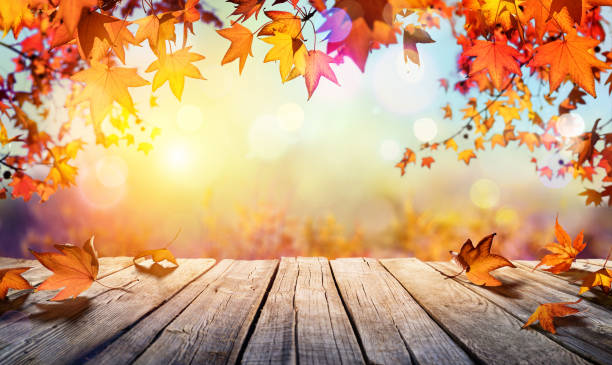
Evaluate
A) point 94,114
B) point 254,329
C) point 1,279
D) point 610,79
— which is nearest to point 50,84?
point 1,279

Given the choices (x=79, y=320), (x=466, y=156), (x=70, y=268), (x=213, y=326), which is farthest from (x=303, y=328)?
(x=466, y=156)

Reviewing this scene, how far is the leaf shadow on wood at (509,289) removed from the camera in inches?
53.6

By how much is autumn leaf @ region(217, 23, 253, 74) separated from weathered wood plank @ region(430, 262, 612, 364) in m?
1.24

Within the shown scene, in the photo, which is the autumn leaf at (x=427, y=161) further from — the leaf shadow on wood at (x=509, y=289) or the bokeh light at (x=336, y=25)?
the bokeh light at (x=336, y=25)

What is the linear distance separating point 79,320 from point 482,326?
1313mm

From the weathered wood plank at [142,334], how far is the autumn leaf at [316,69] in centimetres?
86

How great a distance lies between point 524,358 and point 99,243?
1062cm

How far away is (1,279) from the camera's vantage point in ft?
4.16

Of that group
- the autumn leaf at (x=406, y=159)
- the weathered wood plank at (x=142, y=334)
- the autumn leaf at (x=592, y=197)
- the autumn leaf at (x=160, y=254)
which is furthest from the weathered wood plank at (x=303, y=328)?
the autumn leaf at (x=406, y=159)

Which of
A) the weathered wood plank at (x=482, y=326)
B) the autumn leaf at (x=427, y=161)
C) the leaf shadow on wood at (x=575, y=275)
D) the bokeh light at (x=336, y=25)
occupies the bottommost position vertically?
the leaf shadow on wood at (x=575, y=275)

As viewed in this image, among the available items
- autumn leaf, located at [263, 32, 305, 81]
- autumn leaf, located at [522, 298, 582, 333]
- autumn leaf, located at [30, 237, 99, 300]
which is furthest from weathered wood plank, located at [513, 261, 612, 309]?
autumn leaf, located at [30, 237, 99, 300]

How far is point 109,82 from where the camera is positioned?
0.98 m

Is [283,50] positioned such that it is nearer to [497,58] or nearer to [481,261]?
[497,58]

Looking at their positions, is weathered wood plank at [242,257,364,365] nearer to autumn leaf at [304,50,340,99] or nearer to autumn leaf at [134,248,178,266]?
autumn leaf at [134,248,178,266]
